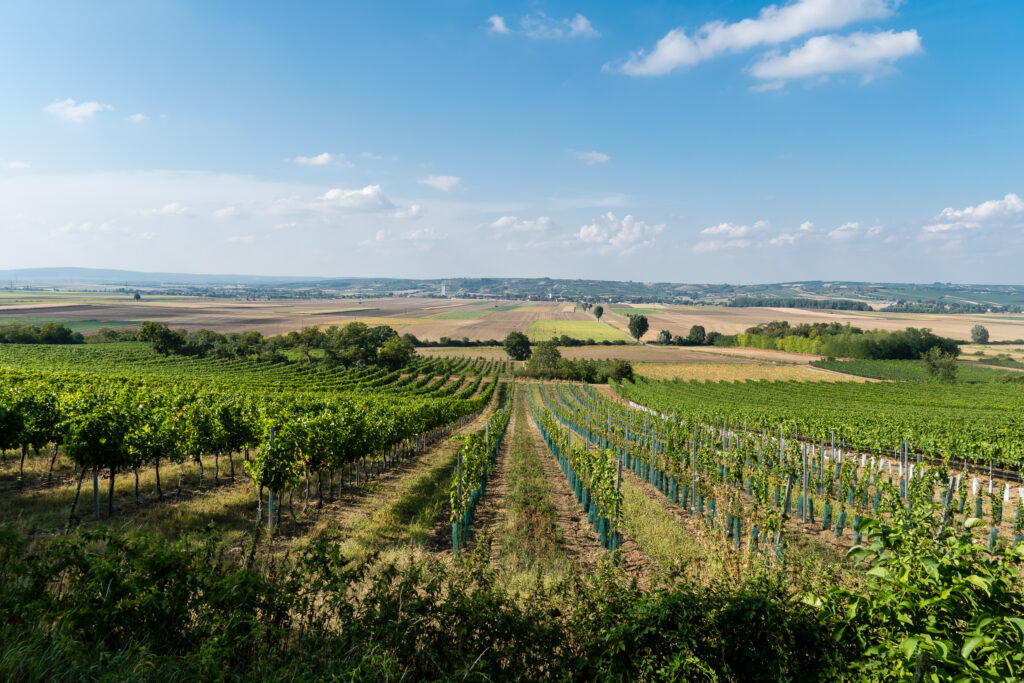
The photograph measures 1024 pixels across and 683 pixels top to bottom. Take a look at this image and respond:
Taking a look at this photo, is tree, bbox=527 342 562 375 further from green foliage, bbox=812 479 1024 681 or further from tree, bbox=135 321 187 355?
green foliage, bbox=812 479 1024 681

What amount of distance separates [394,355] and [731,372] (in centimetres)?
5777

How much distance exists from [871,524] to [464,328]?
143m

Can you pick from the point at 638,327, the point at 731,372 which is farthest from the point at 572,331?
the point at 731,372

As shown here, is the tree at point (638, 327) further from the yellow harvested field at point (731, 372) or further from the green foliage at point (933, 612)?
the green foliage at point (933, 612)

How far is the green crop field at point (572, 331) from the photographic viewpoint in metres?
133

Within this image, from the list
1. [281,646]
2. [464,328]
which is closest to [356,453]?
[281,646]

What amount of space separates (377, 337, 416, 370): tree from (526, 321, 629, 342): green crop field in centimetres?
4669

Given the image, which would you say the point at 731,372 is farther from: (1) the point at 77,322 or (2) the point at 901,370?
(1) the point at 77,322

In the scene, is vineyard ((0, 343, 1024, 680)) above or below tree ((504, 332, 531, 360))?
above

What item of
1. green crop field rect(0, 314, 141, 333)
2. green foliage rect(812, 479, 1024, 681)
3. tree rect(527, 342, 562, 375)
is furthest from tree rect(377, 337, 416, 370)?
green crop field rect(0, 314, 141, 333)

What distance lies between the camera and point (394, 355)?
80.8m

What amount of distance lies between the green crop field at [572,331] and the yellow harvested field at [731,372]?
43.7 metres

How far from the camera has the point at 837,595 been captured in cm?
428

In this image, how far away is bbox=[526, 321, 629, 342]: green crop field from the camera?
132625 millimetres
